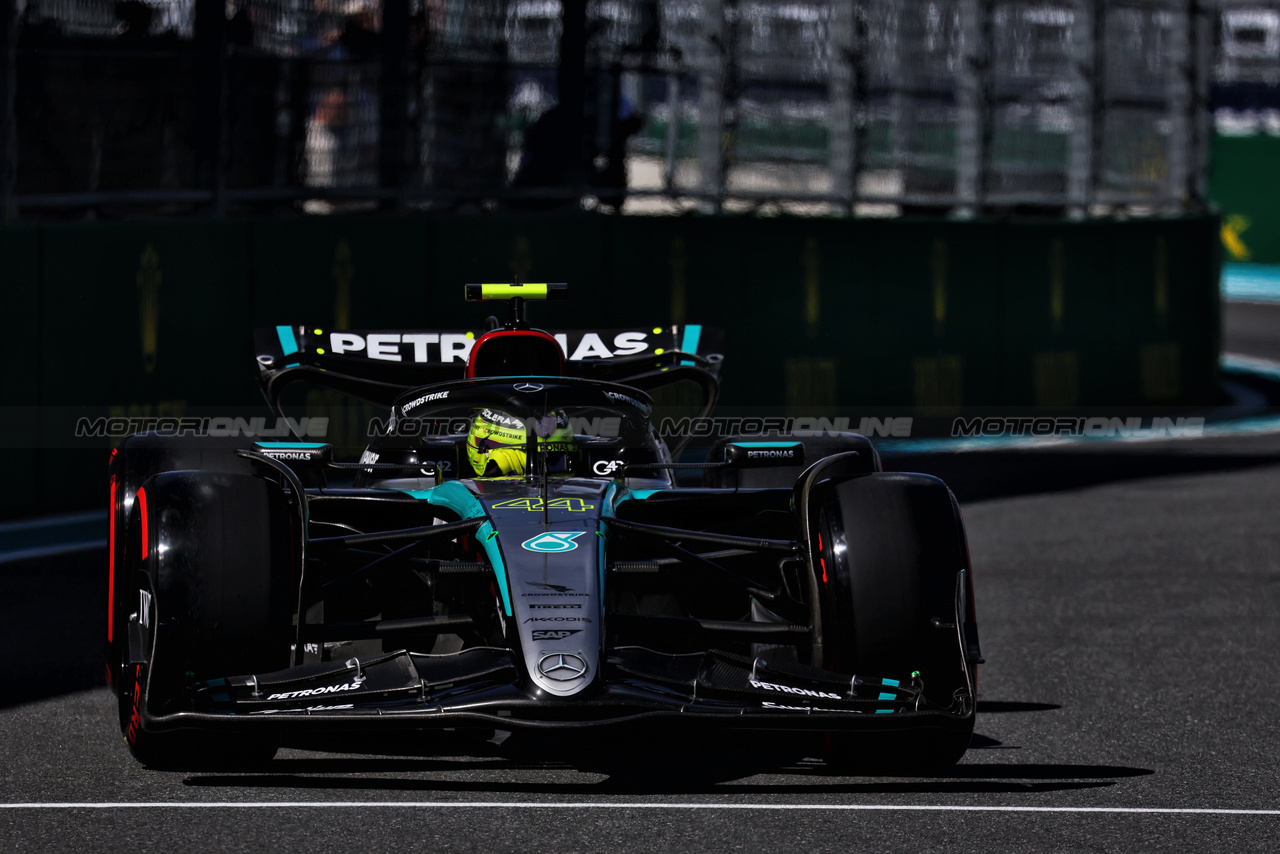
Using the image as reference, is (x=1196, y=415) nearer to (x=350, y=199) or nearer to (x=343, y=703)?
(x=350, y=199)

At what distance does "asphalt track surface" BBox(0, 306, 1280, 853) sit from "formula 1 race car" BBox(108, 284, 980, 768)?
0.22 meters

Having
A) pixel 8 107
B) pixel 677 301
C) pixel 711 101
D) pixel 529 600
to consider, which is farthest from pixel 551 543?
pixel 711 101

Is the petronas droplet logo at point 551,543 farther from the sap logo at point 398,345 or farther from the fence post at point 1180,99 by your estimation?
the fence post at point 1180,99

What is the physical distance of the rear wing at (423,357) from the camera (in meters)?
8.67

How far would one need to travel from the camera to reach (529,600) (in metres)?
5.96

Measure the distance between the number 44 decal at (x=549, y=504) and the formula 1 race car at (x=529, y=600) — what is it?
13mm

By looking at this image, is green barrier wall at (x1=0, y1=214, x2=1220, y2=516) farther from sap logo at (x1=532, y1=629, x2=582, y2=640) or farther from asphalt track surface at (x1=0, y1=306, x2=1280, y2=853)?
sap logo at (x1=532, y1=629, x2=582, y2=640)

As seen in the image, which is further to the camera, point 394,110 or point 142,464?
point 394,110

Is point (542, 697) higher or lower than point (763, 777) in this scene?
higher

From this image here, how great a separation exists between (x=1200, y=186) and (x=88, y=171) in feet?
34.0

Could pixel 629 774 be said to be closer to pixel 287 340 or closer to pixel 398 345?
pixel 398 345

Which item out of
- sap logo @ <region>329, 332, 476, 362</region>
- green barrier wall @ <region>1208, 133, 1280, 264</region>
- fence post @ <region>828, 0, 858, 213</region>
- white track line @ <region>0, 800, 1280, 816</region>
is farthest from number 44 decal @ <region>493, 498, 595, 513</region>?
green barrier wall @ <region>1208, 133, 1280, 264</region>

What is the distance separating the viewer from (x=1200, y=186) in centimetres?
1842

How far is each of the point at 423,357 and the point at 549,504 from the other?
2.37 metres
